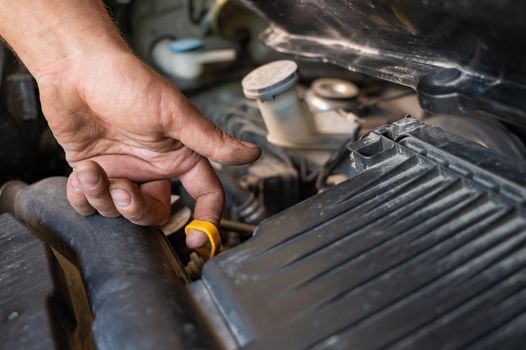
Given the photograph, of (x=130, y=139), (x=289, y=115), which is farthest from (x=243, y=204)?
(x=130, y=139)

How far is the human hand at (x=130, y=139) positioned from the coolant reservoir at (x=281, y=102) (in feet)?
0.76

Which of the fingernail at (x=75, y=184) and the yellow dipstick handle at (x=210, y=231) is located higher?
the fingernail at (x=75, y=184)

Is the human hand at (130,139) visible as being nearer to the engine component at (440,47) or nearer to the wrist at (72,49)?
the wrist at (72,49)

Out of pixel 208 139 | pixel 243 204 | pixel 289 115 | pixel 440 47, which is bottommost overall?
pixel 243 204

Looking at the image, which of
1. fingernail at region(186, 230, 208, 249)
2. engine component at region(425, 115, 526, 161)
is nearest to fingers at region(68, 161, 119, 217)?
fingernail at region(186, 230, 208, 249)

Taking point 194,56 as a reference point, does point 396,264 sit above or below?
above

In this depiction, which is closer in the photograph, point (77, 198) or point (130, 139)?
point (77, 198)

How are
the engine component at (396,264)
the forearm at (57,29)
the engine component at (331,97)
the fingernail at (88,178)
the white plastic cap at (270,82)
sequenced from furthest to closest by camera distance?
the engine component at (331,97), the white plastic cap at (270,82), the forearm at (57,29), the fingernail at (88,178), the engine component at (396,264)

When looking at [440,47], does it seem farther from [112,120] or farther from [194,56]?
[194,56]

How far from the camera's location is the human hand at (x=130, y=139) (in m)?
0.70

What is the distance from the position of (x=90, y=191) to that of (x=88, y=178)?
0.06 feet

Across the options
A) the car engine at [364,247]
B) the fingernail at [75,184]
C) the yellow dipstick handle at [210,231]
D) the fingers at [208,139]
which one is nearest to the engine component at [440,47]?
the car engine at [364,247]

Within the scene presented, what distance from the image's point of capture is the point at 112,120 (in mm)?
792

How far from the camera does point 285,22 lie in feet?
3.19
